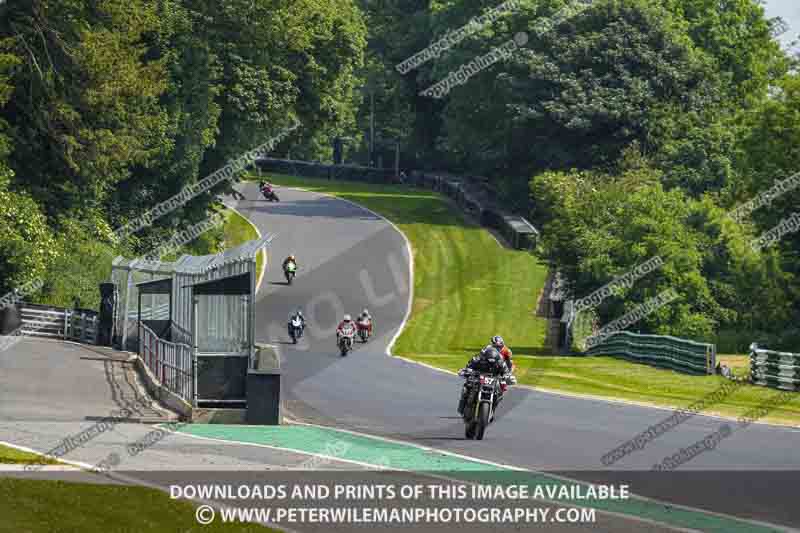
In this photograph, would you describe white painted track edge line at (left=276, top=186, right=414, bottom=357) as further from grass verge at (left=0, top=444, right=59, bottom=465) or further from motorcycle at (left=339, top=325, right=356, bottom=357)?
grass verge at (left=0, top=444, right=59, bottom=465)

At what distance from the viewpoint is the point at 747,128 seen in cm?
5847

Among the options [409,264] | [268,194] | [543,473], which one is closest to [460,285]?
[409,264]

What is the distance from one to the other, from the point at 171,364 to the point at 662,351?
19.2m

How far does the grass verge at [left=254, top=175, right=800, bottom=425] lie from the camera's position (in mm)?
34406

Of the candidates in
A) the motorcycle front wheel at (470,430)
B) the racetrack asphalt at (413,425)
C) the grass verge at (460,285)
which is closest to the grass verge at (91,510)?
the racetrack asphalt at (413,425)

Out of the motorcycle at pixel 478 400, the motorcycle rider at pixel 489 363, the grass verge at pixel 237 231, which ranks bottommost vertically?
the motorcycle at pixel 478 400

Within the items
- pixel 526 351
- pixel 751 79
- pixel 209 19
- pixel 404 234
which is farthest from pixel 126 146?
pixel 751 79

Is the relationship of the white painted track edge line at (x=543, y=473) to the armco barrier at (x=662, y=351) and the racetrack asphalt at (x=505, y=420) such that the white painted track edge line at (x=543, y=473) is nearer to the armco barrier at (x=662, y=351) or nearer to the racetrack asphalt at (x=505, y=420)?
the racetrack asphalt at (x=505, y=420)

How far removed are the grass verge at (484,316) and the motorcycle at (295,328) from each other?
3.49 metres

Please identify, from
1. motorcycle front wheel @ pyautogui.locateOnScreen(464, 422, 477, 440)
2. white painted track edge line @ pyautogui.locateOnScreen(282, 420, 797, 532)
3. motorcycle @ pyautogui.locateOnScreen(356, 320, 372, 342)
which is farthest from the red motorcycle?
motorcycle front wheel @ pyautogui.locateOnScreen(464, 422, 477, 440)

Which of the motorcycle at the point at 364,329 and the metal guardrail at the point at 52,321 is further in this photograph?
the motorcycle at the point at 364,329

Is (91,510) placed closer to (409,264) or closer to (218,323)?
(218,323)

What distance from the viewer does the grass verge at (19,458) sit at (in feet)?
56.4

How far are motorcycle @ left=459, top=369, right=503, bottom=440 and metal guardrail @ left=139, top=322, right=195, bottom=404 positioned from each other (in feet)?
17.2
